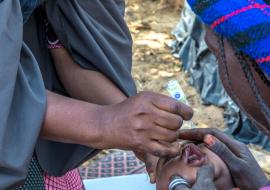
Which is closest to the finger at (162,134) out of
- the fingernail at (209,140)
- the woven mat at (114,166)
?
the fingernail at (209,140)

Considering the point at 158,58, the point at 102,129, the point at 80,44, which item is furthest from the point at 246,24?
the point at 158,58

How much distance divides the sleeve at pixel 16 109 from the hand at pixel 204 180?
1.47ft

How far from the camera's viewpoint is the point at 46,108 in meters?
1.61

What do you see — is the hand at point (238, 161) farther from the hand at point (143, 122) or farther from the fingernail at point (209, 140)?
the hand at point (143, 122)

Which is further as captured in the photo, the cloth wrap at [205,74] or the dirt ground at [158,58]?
the dirt ground at [158,58]

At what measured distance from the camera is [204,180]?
5.31 ft

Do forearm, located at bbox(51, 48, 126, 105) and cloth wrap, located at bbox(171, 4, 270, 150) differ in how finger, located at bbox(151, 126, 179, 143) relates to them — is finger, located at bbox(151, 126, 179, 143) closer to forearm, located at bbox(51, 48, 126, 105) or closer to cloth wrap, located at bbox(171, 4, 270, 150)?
forearm, located at bbox(51, 48, 126, 105)

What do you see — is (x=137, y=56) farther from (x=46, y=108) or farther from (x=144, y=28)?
(x=46, y=108)

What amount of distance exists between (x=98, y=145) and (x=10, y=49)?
1.26 feet

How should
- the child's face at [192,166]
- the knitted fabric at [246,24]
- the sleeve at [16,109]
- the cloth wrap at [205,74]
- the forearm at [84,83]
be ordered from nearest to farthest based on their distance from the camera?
1. the knitted fabric at [246,24]
2. the sleeve at [16,109]
3. the child's face at [192,166]
4. the forearm at [84,83]
5. the cloth wrap at [205,74]

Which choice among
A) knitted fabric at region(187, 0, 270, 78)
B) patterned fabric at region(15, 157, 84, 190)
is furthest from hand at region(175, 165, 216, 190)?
patterned fabric at region(15, 157, 84, 190)

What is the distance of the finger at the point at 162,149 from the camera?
166 centimetres

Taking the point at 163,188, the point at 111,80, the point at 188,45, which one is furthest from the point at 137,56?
the point at 163,188

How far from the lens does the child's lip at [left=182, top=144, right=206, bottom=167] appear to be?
1799mm
